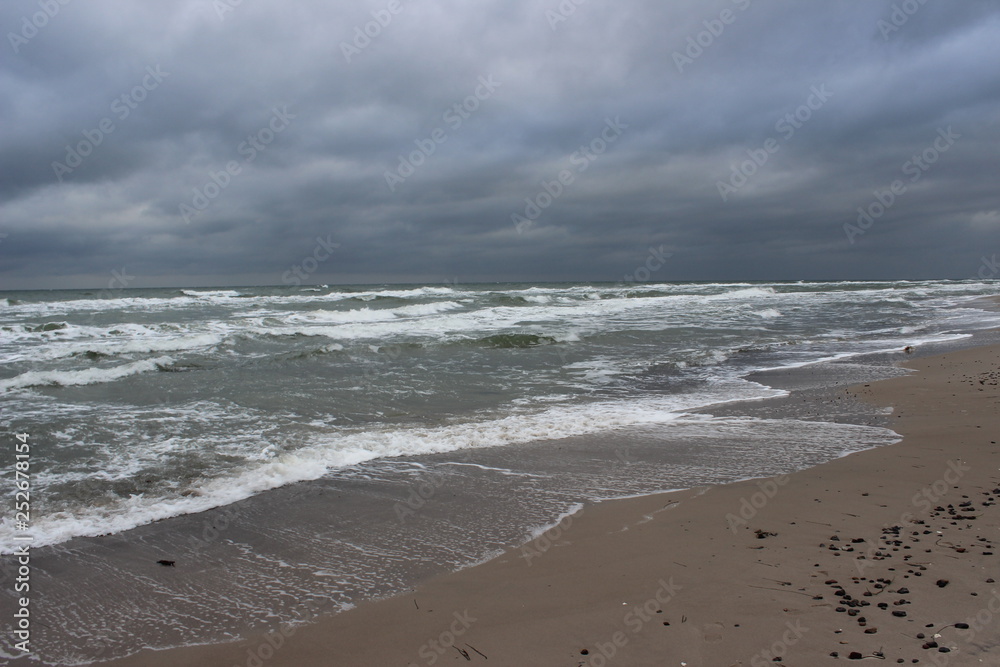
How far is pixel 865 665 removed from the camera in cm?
252

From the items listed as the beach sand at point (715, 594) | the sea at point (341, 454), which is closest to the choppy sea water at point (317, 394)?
the sea at point (341, 454)

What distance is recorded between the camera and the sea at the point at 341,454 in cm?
380

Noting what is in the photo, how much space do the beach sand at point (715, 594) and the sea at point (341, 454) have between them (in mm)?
338

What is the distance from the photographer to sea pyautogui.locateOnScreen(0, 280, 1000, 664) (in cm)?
380

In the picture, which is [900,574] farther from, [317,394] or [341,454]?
[317,394]

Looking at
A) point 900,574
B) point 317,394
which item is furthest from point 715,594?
point 317,394

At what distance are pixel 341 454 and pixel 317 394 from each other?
4.02m

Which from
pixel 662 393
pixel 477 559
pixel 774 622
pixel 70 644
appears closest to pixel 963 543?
pixel 774 622

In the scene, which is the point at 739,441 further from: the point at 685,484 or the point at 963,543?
the point at 963,543

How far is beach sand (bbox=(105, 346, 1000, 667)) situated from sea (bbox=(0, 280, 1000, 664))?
338 mm

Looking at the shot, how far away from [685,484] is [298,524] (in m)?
3.39

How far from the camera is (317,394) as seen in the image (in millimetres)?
10227

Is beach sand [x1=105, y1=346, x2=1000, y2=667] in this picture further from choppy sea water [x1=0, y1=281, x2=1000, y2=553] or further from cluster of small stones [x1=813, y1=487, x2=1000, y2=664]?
choppy sea water [x1=0, y1=281, x2=1000, y2=553]

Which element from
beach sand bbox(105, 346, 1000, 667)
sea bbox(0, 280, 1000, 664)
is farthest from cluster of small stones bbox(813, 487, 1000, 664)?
sea bbox(0, 280, 1000, 664)
